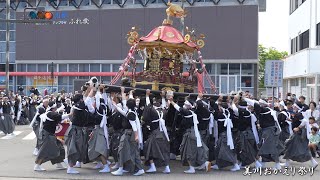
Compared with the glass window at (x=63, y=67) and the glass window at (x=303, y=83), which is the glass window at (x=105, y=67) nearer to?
the glass window at (x=63, y=67)

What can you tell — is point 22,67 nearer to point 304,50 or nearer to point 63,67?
point 63,67

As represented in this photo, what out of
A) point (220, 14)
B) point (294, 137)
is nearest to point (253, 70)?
point (220, 14)

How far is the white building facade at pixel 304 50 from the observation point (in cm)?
2506

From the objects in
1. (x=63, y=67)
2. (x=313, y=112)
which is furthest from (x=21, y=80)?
(x=313, y=112)

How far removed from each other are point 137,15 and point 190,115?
3006 centimetres

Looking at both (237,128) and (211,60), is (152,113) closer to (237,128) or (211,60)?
(237,128)

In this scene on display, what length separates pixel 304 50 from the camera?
26203 millimetres

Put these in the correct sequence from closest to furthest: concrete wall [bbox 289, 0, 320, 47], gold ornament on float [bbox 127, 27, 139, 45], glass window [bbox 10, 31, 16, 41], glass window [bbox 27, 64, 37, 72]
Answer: gold ornament on float [bbox 127, 27, 139, 45] → concrete wall [bbox 289, 0, 320, 47] → glass window [bbox 27, 64, 37, 72] → glass window [bbox 10, 31, 16, 41]

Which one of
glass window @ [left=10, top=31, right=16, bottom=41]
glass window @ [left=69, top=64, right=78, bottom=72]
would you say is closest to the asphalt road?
glass window @ [left=69, top=64, right=78, bottom=72]

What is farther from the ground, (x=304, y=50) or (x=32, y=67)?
(x=304, y=50)

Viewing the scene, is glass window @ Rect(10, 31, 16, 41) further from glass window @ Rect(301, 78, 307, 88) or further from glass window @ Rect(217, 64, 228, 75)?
glass window @ Rect(301, 78, 307, 88)

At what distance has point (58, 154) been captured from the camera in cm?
1077

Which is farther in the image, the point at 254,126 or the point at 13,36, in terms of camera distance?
the point at 13,36

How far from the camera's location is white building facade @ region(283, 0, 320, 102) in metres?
25.1
